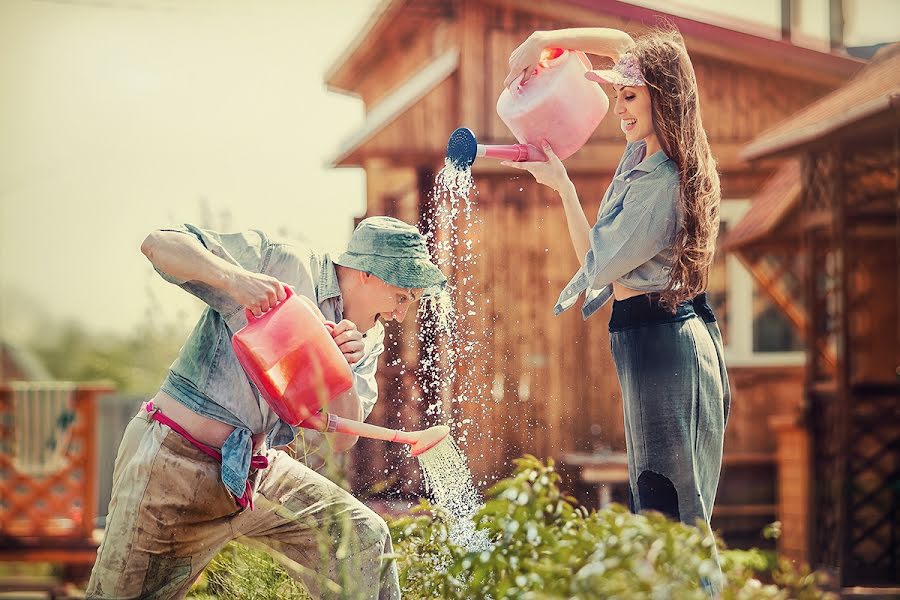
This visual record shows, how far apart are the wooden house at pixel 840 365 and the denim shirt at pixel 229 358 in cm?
454

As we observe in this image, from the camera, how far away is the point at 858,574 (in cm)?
774

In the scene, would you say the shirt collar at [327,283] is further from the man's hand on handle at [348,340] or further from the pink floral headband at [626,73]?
the pink floral headband at [626,73]

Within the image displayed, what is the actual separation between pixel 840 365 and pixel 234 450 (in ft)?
17.0

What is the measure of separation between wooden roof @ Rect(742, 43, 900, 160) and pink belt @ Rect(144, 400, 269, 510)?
4.58 metres

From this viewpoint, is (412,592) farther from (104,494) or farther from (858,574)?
(104,494)

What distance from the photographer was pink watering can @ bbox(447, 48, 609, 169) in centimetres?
390

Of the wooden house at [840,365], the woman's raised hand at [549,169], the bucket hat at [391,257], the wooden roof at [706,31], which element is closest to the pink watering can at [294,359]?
the bucket hat at [391,257]

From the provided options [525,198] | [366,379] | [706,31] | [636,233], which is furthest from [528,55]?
[706,31]

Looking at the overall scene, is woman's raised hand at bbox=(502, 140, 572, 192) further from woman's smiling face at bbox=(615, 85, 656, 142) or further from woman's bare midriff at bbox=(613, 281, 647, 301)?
woman's bare midriff at bbox=(613, 281, 647, 301)

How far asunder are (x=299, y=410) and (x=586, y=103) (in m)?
1.41

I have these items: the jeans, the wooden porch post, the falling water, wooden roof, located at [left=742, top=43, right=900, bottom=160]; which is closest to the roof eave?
wooden roof, located at [left=742, top=43, right=900, bottom=160]

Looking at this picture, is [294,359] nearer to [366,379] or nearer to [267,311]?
[267,311]

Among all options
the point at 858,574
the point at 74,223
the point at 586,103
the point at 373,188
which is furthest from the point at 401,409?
the point at 74,223

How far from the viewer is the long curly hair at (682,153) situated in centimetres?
354
